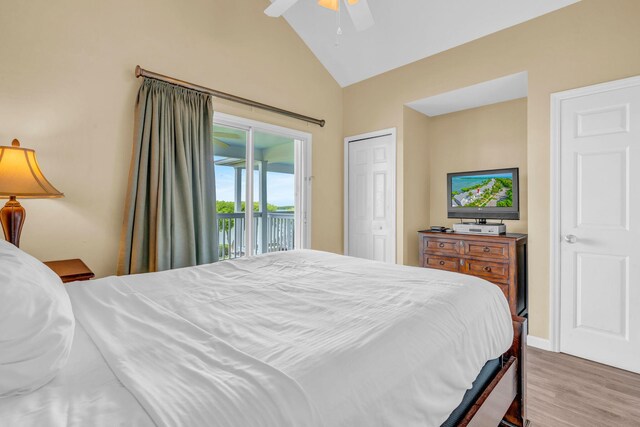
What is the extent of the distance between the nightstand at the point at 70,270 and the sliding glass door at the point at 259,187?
1.38 meters

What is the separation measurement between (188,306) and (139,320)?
19cm

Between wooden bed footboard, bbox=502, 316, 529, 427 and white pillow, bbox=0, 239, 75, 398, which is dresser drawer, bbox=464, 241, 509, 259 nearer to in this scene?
wooden bed footboard, bbox=502, 316, 529, 427

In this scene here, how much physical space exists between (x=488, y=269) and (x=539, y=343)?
0.72m

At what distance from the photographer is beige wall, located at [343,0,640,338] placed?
2395 mm

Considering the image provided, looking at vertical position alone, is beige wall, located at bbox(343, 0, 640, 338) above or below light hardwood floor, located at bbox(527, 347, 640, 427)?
above

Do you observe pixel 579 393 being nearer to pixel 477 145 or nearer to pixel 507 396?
pixel 507 396

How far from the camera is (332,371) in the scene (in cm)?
75

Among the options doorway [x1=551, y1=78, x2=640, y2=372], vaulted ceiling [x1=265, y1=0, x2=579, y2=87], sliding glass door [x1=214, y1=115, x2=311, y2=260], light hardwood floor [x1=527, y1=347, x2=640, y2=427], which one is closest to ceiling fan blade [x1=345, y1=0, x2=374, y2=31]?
vaulted ceiling [x1=265, y1=0, x2=579, y2=87]

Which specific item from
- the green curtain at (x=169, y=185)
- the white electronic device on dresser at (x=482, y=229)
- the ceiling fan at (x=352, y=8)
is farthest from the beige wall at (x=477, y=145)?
the green curtain at (x=169, y=185)

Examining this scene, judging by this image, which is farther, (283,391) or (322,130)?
(322,130)

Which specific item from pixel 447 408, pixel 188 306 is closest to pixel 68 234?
pixel 188 306

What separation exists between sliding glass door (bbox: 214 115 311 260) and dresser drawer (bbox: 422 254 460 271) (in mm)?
1430

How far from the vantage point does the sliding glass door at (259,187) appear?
3.29 metres

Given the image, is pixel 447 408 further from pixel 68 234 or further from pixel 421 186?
pixel 421 186
